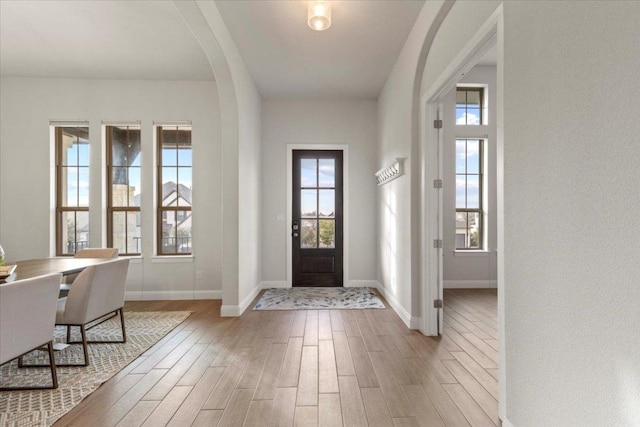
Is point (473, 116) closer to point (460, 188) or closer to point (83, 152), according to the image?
point (460, 188)

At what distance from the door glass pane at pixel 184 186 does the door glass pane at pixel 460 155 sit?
4.39m

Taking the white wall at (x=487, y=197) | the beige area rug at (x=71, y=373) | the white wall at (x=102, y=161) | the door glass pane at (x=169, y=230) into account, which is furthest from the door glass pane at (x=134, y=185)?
the white wall at (x=487, y=197)

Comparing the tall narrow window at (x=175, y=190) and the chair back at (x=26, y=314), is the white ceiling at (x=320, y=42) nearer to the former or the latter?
the tall narrow window at (x=175, y=190)

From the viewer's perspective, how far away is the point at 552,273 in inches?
58.2

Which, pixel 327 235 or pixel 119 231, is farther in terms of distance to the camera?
pixel 327 235

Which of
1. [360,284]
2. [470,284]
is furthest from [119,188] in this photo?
[470,284]

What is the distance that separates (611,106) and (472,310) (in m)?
3.54

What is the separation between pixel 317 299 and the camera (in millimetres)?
4754

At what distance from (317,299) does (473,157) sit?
3.56 meters

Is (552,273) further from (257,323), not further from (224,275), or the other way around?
(224,275)

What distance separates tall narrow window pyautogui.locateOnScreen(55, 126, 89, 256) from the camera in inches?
194

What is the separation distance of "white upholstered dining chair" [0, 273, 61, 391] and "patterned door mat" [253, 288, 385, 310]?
234 centimetres

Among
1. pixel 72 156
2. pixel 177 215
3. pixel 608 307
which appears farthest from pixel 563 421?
pixel 72 156

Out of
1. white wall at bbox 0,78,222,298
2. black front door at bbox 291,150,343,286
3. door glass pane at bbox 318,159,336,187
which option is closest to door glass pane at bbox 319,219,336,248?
black front door at bbox 291,150,343,286
